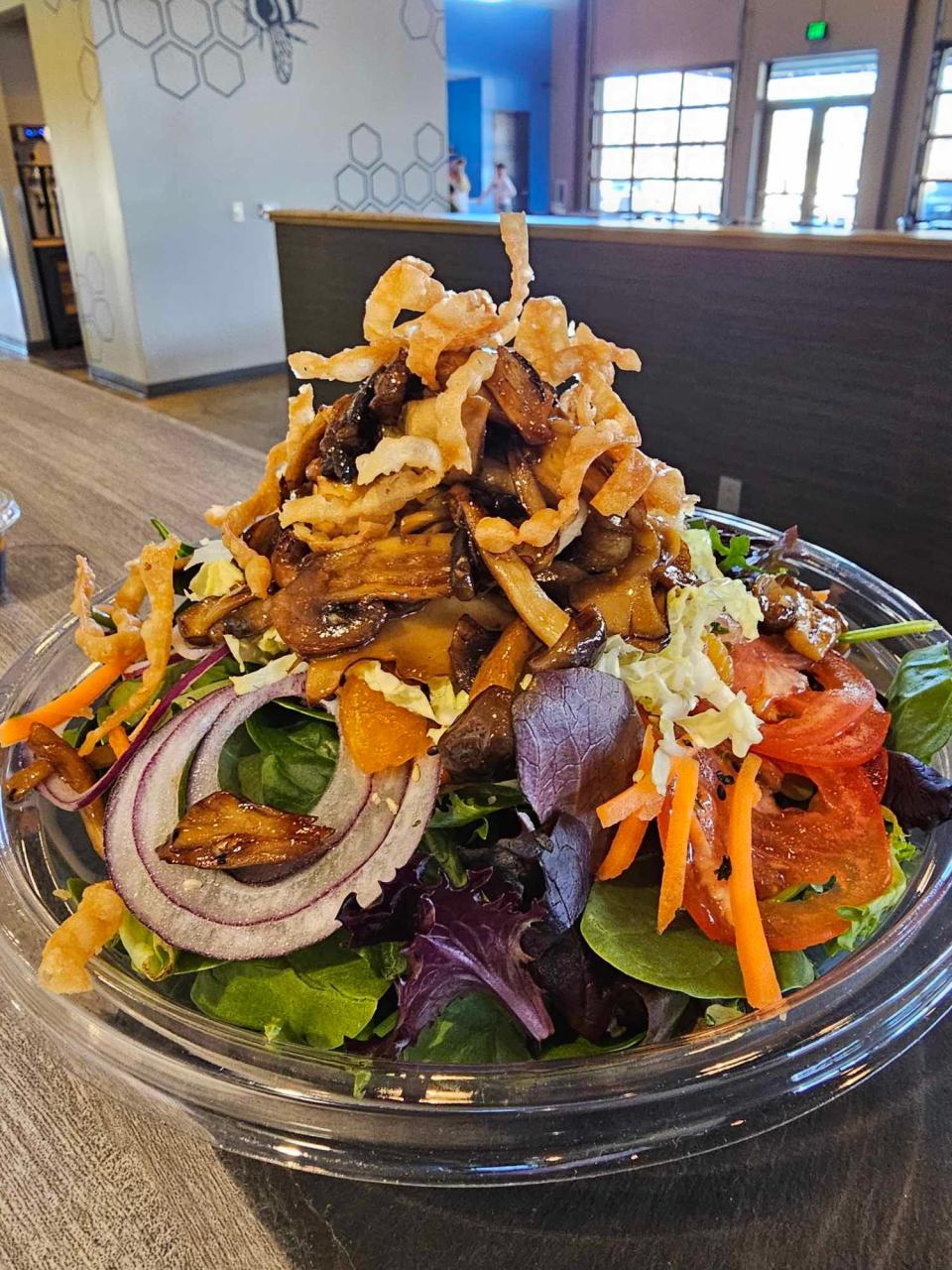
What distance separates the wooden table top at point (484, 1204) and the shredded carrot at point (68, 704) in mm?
308

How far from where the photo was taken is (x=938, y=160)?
8625 mm

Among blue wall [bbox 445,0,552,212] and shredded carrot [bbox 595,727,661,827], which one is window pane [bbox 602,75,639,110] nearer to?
blue wall [bbox 445,0,552,212]

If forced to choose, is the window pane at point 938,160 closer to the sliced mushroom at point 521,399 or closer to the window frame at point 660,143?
the window frame at point 660,143

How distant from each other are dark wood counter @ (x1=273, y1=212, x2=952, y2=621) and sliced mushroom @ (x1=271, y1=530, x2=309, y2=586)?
7.23 feet

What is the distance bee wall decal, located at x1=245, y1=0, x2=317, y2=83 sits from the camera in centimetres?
610

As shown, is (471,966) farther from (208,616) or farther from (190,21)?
(190,21)

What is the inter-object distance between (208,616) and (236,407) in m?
5.42

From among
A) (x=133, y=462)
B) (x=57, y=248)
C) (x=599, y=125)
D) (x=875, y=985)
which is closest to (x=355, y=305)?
(x=133, y=462)

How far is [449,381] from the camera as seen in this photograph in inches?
34.1

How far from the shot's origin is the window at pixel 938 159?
8328 mm

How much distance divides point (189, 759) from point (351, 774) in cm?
17

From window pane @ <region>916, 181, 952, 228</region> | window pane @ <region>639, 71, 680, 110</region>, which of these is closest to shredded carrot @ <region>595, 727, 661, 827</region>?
window pane @ <region>916, 181, 952, 228</region>

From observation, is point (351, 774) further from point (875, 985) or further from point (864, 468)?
point (864, 468)

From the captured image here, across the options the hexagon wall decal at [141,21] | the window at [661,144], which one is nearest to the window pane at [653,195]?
the window at [661,144]
